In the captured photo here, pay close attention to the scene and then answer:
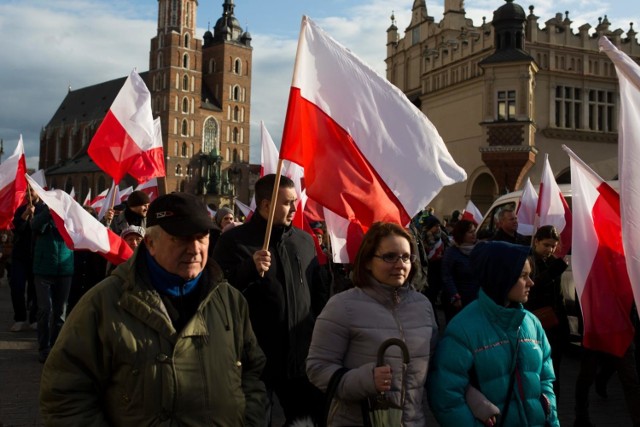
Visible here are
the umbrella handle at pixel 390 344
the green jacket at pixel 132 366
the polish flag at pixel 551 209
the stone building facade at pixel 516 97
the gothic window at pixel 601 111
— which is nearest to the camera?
the green jacket at pixel 132 366

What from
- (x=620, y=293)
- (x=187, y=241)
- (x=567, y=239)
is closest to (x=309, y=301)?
(x=187, y=241)

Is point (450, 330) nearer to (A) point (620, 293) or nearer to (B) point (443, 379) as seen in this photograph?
(B) point (443, 379)

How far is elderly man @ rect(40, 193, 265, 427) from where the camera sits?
2588mm

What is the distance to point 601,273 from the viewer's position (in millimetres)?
5152

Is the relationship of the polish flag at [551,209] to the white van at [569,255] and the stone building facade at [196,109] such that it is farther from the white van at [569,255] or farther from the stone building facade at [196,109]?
the stone building facade at [196,109]

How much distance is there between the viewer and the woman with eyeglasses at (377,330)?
11.2 ft

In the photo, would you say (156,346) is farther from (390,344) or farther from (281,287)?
(281,287)

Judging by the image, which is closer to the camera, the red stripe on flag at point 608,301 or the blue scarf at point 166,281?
the blue scarf at point 166,281

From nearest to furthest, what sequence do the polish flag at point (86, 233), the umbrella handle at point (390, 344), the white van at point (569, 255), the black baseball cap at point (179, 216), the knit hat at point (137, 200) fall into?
the black baseball cap at point (179, 216), the umbrella handle at point (390, 344), the polish flag at point (86, 233), the knit hat at point (137, 200), the white van at point (569, 255)

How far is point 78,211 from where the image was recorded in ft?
22.1

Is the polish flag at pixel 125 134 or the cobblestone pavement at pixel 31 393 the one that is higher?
the polish flag at pixel 125 134

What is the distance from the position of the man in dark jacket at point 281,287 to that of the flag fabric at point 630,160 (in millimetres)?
1950

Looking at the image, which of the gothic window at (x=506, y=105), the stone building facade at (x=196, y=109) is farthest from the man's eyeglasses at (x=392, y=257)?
the stone building facade at (x=196, y=109)

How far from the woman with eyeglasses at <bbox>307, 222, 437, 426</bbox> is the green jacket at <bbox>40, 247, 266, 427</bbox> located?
0.79 m
